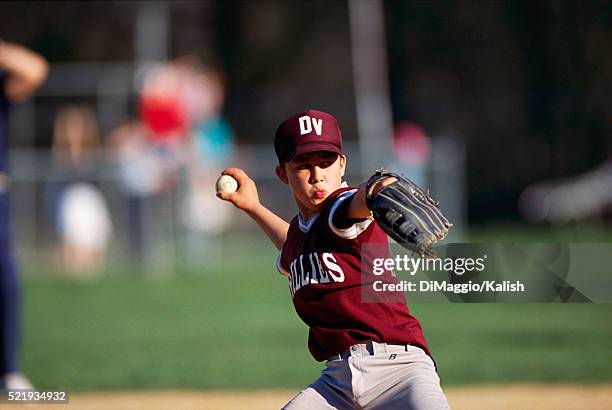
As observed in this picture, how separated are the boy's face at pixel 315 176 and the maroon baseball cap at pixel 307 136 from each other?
→ 0.04 meters

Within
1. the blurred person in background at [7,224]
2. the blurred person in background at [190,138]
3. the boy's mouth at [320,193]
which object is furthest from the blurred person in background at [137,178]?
the boy's mouth at [320,193]

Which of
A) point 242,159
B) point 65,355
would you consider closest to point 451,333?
point 65,355

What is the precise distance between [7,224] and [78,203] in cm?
885

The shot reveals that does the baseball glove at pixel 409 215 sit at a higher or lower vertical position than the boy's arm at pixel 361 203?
lower

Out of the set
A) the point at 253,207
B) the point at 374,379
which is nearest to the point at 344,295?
the point at 374,379

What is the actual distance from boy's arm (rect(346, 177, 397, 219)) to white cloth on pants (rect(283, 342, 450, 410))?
51 cm

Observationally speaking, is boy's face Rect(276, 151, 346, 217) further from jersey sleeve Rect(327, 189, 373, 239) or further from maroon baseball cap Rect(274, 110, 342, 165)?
jersey sleeve Rect(327, 189, 373, 239)

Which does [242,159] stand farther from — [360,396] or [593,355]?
[360,396]

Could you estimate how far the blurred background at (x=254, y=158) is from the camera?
8.34m

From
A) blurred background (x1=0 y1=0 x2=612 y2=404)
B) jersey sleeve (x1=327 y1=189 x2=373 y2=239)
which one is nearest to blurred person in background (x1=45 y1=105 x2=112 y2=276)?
blurred background (x1=0 y1=0 x2=612 y2=404)

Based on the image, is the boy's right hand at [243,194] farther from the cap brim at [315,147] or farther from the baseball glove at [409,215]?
the baseball glove at [409,215]

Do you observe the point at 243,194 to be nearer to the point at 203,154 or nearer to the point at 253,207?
the point at 253,207

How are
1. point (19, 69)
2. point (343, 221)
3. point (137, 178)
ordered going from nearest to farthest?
point (343, 221), point (19, 69), point (137, 178)

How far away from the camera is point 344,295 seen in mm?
3650
